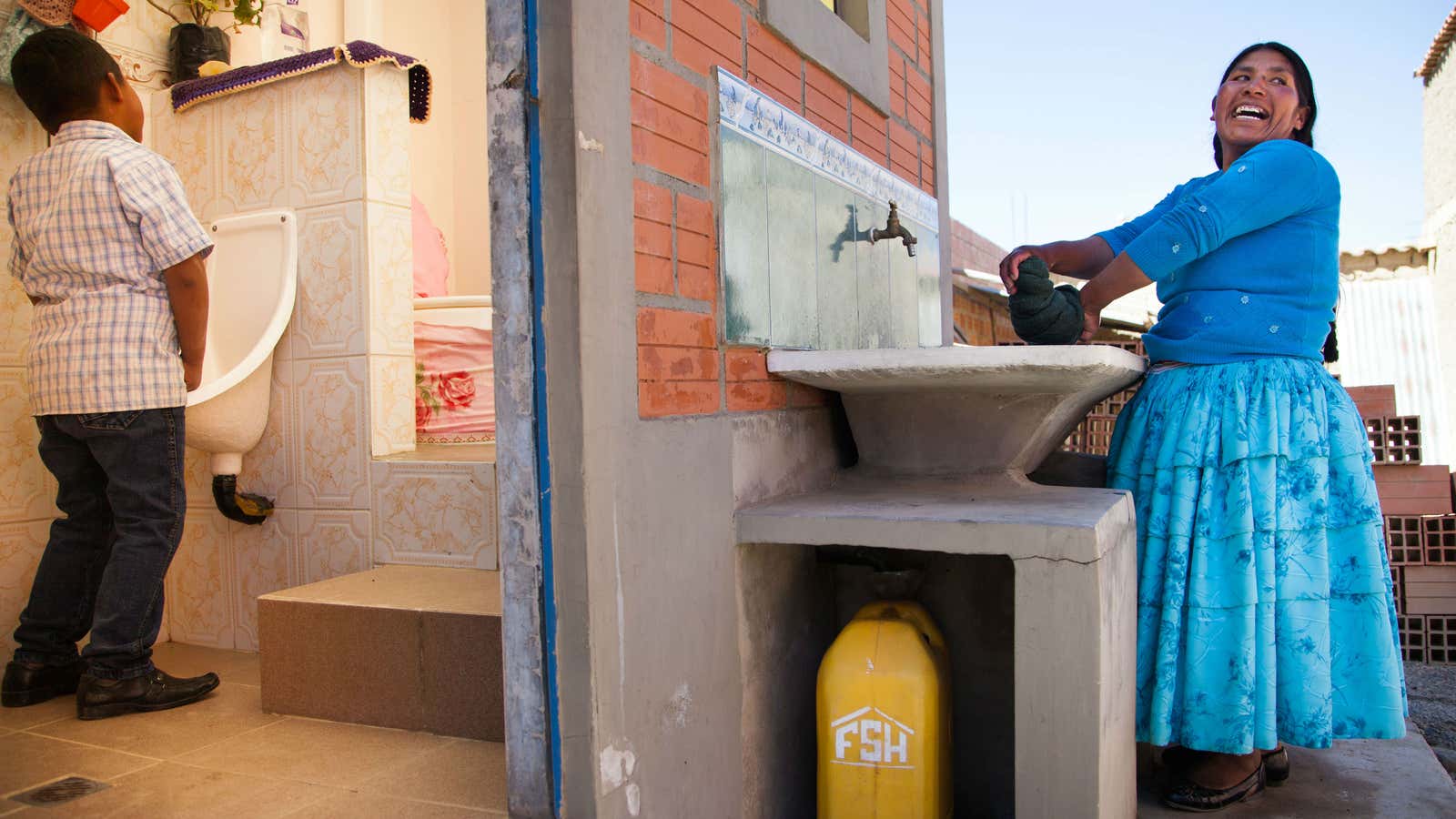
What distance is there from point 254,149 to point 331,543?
1391 millimetres

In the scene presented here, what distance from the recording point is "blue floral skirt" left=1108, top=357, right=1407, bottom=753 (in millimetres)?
2105

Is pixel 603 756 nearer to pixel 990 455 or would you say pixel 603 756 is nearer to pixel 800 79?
pixel 990 455

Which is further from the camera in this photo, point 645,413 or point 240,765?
point 240,765

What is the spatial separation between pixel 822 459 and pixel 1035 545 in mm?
780

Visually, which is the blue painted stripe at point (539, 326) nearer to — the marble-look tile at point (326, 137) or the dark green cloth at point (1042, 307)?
the dark green cloth at point (1042, 307)

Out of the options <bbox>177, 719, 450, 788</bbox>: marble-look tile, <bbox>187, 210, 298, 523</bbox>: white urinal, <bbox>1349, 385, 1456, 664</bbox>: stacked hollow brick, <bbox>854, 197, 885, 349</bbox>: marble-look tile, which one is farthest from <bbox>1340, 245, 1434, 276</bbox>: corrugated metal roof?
<bbox>177, 719, 450, 788</bbox>: marble-look tile

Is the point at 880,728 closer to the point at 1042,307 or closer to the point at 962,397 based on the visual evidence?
the point at 962,397

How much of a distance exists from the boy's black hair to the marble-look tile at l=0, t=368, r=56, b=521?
842 millimetres

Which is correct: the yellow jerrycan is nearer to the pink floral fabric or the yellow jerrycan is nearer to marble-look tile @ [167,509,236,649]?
marble-look tile @ [167,509,236,649]

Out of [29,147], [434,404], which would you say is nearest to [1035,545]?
[434,404]

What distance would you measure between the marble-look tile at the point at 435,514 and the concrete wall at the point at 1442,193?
36.3 ft

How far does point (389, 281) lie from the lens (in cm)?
314

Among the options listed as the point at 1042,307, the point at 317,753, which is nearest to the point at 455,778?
the point at 317,753

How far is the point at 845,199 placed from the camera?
2689 millimetres
